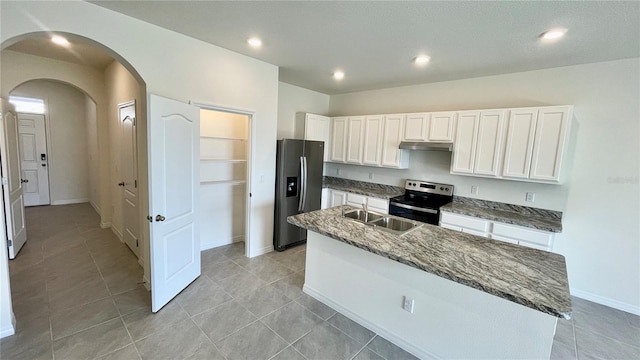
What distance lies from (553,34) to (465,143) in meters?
1.51

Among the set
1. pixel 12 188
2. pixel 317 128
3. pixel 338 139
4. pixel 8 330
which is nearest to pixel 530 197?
pixel 338 139

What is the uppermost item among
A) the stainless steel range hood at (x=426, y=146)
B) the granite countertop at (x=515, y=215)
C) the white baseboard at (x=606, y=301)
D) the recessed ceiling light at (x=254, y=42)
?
the recessed ceiling light at (x=254, y=42)

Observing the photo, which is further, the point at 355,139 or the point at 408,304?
the point at 355,139

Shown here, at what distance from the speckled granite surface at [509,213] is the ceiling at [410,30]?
176 cm

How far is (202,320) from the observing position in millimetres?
2428

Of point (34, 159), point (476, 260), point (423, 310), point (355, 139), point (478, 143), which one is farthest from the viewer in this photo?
point (34, 159)

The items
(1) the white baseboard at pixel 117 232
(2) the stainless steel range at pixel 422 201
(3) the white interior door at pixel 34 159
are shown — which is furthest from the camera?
(3) the white interior door at pixel 34 159

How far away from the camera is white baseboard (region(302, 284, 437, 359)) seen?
6.88 feet

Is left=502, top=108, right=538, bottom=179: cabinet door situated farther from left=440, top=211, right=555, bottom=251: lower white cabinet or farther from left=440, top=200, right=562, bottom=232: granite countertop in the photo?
left=440, top=211, right=555, bottom=251: lower white cabinet

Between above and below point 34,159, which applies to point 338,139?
above

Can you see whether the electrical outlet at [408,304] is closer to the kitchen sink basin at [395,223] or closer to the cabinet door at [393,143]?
the kitchen sink basin at [395,223]

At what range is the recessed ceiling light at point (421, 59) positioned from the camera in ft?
9.94

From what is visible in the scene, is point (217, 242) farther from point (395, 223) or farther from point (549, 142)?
point (549, 142)

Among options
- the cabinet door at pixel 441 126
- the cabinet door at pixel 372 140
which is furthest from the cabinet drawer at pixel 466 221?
the cabinet door at pixel 372 140
